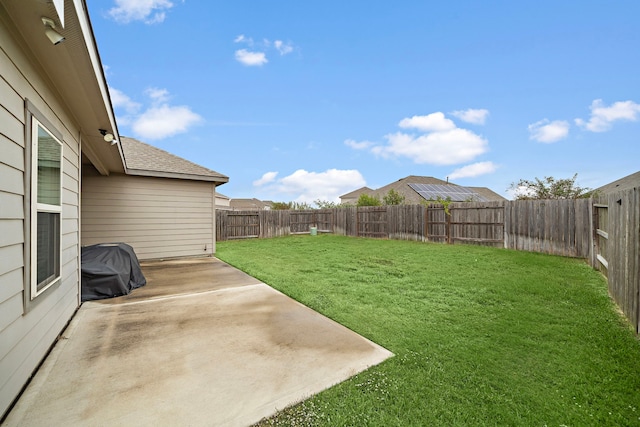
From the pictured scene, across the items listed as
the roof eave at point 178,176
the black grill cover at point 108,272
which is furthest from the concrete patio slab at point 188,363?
the roof eave at point 178,176

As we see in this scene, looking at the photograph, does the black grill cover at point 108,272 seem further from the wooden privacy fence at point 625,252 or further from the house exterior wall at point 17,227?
the wooden privacy fence at point 625,252

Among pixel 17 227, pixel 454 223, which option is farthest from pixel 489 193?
pixel 17 227

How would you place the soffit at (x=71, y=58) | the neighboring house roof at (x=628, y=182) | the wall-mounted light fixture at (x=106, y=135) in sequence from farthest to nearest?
the neighboring house roof at (x=628, y=182), the wall-mounted light fixture at (x=106, y=135), the soffit at (x=71, y=58)

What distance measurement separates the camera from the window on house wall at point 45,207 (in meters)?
2.15

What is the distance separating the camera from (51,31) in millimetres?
1813

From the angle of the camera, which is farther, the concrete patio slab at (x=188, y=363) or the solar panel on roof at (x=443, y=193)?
the solar panel on roof at (x=443, y=193)

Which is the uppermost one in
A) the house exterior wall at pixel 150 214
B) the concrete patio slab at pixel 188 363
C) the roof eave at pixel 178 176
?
the roof eave at pixel 178 176

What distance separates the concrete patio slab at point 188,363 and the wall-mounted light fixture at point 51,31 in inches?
89.3

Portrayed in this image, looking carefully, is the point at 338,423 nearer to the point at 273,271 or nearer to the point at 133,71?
the point at 273,271

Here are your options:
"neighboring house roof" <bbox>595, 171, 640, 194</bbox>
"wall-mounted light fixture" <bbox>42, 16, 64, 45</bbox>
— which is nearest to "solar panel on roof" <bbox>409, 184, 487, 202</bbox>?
"neighboring house roof" <bbox>595, 171, 640, 194</bbox>

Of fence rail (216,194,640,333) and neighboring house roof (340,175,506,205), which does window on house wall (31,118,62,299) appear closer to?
fence rail (216,194,640,333)

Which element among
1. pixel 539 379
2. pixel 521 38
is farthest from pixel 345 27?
pixel 539 379

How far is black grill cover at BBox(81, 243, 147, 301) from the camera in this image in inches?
164

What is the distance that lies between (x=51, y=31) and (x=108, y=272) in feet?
11.4
